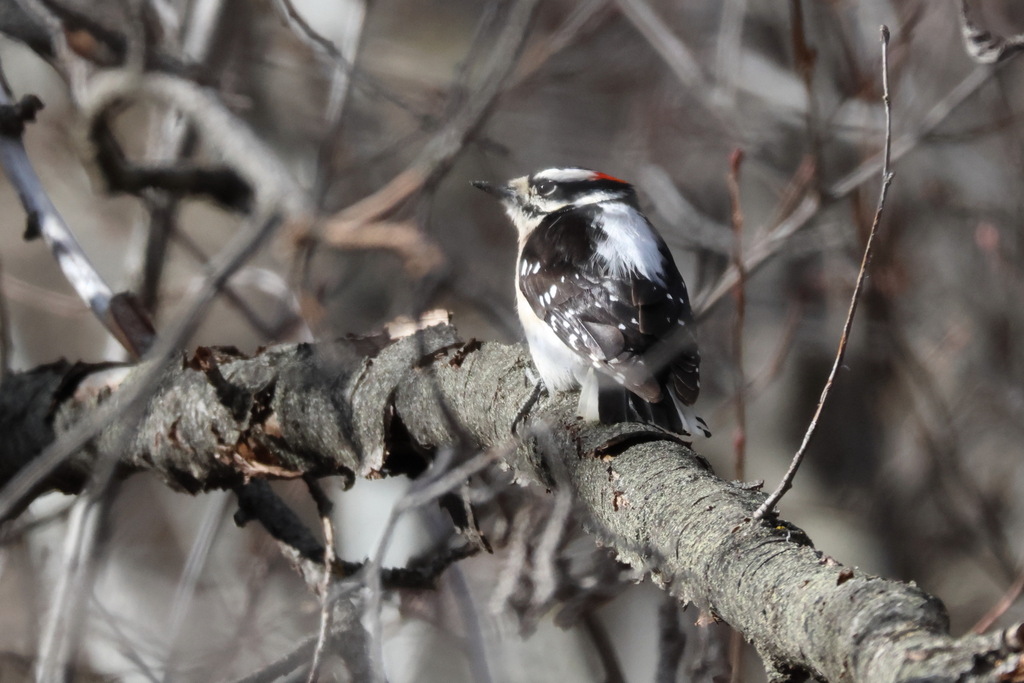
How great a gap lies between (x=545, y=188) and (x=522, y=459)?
2.15 meters

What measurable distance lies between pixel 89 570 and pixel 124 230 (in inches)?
228

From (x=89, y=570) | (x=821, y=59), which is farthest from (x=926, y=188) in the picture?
(x=89, y=570)

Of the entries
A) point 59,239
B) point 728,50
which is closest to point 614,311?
point 59,239

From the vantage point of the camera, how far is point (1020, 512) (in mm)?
6918

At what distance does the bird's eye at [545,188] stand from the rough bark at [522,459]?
1629 millimetres

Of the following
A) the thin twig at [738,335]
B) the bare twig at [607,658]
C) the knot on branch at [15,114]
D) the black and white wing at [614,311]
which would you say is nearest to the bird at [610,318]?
the black and white wing at [614,311]

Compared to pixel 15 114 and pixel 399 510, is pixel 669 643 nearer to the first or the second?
pixel 399 510

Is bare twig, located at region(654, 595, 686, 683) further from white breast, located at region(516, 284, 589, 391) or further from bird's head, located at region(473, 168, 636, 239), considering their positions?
bird's head, located at region(473, 168, 636, 239)

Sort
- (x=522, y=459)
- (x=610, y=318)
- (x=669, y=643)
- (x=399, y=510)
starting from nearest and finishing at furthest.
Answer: (x=399, y=510)
(x=522, y=459)
(x=669, y=643)
(x=610, y=318)

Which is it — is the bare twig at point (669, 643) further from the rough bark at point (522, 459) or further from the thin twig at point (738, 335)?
the rough bark at point (522, 459)

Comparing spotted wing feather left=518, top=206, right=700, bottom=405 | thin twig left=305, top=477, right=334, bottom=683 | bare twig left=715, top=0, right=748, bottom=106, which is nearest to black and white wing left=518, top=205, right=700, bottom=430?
spotted wing feather left=518, top=206, right=700, bottom=405

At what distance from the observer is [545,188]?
428 centimetres

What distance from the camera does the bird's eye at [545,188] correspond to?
14.0 feet

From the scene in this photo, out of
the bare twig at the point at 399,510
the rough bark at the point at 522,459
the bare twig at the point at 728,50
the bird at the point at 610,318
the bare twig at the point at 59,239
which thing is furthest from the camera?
the bare twig at the point at 728,50
